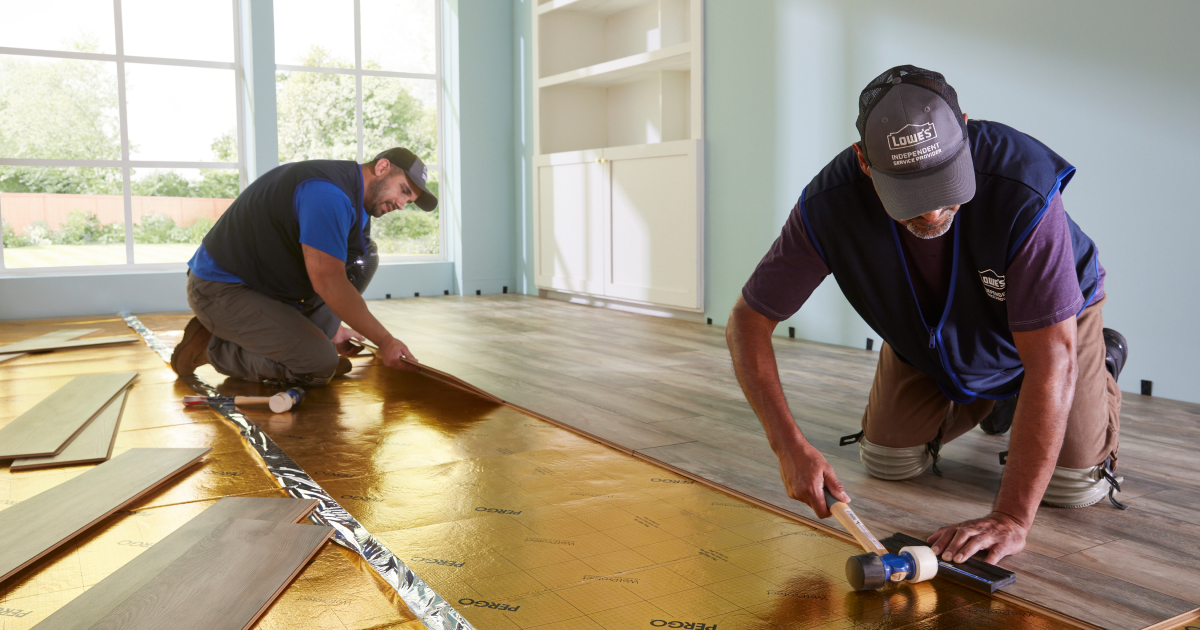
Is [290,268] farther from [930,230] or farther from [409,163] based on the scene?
[930,230]

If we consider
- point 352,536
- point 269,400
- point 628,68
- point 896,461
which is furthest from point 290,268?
point 628,68

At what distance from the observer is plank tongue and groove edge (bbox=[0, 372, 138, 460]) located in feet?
7.50

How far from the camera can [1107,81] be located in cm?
317

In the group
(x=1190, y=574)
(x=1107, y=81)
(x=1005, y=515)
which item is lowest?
(x=1190, y=574)

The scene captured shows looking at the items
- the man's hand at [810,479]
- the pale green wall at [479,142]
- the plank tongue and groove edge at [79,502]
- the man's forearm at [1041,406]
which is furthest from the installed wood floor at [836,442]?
the pale green wall at [479,142]

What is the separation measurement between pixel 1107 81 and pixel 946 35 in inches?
31.2

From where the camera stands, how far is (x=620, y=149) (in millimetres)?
5711

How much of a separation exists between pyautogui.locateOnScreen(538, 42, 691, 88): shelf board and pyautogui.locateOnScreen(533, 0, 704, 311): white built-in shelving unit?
1 centimetres

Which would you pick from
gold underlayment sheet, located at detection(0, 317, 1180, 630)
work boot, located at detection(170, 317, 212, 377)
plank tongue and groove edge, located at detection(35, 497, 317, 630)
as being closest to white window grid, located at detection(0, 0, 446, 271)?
work boot, located at detection(170, 317, 212, 377)

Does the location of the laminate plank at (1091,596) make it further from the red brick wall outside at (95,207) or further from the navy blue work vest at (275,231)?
the red brick wall outside at (95,207)

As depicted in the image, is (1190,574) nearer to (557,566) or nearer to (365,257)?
(557,566)

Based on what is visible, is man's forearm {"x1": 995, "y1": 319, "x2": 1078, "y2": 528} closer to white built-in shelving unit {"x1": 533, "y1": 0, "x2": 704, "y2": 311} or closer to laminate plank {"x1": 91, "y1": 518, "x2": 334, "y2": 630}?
laminate plank {"x1": 91, "y1": 518, "x2": 334, "y2": 630}

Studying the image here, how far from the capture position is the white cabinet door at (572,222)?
609 cm

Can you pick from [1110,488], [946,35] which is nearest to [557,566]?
[1110,488]
